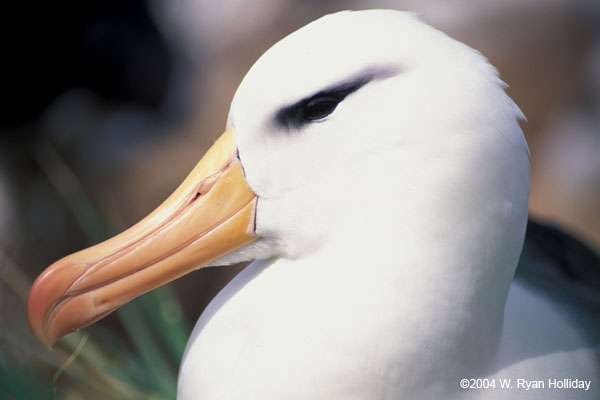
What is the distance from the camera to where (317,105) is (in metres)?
1.41

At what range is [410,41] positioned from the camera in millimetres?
1378

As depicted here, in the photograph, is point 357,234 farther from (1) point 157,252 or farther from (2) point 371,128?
(1) point 157,252

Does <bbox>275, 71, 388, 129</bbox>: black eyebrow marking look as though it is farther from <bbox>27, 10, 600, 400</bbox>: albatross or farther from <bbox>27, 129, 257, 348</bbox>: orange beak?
<bbox>27, 129, 257, 348</bbox>: orange beak

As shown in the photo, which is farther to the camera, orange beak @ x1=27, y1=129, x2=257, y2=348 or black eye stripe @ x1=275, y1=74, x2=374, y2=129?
orange beak @ x1=27, y1=129, x2=257, y2=348

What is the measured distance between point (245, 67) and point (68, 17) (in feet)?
4.05

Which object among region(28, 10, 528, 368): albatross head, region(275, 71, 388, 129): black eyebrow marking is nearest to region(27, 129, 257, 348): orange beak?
region(28, 10, 528, 368): albatross head

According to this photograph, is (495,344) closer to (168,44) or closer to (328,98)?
(328,98)

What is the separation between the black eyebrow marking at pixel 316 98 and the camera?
1382mm

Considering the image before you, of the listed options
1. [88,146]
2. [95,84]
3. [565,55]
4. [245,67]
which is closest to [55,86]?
[95,84]

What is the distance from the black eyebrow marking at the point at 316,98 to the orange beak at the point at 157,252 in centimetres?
17

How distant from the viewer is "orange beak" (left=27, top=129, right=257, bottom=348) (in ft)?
4.98

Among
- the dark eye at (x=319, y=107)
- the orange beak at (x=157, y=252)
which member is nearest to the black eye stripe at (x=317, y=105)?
the dark eye at (x=319, y=107)

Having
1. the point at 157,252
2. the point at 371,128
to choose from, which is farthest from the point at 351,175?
the point at 157,252

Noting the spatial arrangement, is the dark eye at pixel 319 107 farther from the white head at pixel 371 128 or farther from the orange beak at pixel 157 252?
the orange beak at pixel 157 252
